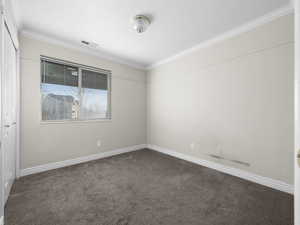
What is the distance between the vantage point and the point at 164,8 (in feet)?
6.11

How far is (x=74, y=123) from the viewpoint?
289 centimetres

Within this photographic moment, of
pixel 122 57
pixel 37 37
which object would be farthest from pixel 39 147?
pixel 122 57

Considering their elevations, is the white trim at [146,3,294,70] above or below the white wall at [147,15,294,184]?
above

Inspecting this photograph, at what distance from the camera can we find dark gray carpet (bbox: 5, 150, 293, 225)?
1429 mm

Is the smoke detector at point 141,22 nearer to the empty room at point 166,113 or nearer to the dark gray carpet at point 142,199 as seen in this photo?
the empty room at point 166,113

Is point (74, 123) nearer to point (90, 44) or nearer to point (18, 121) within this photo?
point (18, 121)

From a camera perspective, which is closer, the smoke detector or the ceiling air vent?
the smoke detector

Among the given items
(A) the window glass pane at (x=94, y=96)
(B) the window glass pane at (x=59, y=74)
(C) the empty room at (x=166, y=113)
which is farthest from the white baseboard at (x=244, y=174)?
(B) the window glass pane at (x=59, y=74)

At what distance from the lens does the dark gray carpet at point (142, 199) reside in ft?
4.69

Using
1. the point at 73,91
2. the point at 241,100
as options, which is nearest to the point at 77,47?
the point at 73,91

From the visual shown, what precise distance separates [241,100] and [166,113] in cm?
175

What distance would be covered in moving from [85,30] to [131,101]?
6.42 ft

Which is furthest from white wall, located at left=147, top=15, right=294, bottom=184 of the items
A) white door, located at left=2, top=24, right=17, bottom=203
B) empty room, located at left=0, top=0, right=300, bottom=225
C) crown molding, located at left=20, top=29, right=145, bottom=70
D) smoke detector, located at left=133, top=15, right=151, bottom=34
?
white door, located at left=2, top=24, right=17, bottom=203

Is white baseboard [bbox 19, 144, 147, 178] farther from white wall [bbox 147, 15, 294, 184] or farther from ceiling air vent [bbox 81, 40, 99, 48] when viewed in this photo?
ceiling air vent [bbox 81, 40, 99, 48]
